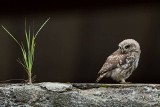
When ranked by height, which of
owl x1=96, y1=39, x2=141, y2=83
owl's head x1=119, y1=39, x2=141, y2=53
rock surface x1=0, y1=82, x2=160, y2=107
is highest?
owl's head x1=119, y1=39, x2=141, y2=53

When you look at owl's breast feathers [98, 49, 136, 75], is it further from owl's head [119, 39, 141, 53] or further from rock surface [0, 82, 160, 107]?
rock surface [0, 82, 160, 107]

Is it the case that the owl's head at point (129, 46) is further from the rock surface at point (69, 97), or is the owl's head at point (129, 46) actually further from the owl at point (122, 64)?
the rock surface at point (69, 97)

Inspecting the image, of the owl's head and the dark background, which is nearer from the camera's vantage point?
the owl's head

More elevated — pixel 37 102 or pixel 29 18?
pixel 29 18

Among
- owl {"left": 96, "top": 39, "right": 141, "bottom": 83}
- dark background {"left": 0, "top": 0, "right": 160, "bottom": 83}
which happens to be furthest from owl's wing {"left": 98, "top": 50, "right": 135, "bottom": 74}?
dark background {"left": 0, "top": 0, "right": 160, "bottom": 83}

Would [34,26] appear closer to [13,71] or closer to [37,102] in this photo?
[13,71]

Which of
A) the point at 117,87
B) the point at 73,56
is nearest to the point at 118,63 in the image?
the point at 117,87

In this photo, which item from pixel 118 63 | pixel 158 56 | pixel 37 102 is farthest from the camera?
pixel 158 56
